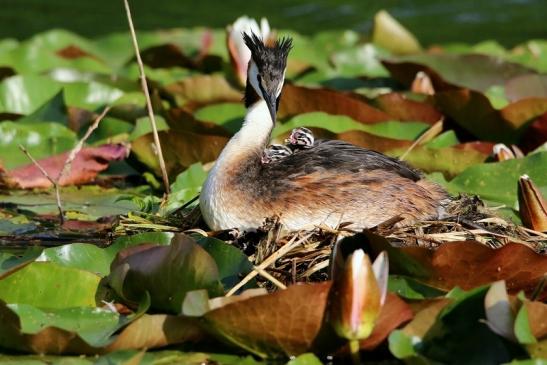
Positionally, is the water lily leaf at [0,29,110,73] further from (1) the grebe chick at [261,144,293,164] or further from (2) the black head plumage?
(2) the black head plumage

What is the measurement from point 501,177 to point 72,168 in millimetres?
2790

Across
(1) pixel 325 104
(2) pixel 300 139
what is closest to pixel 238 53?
(1) pixel 325 104

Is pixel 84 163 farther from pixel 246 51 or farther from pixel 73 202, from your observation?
pixel 246 51

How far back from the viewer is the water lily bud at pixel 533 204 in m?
6.37

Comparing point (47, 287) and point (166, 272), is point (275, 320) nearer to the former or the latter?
point (166, 272)

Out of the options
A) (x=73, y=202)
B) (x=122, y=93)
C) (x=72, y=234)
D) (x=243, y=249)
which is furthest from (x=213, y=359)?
(x=122, y=93)

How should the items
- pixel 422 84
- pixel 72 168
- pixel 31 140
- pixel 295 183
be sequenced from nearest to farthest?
pixel 295 183, pixel 72 168, pixel 31 140, pixel 422 84

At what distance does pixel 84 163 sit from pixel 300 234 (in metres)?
2.61

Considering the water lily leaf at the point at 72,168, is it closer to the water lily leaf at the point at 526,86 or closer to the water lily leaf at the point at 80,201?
the water lily leaf at the point at 80,201

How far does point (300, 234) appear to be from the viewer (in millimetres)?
5688

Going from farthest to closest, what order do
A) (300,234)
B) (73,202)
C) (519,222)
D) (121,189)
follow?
(121,189)
(73,202)
(519,222)
(300,234)

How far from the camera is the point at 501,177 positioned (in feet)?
23.3

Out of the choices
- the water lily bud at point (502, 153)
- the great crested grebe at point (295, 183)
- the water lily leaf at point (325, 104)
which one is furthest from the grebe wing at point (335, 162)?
the water lily leaf at point (325, 104)

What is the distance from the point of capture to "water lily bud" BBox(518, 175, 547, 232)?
637 cm
